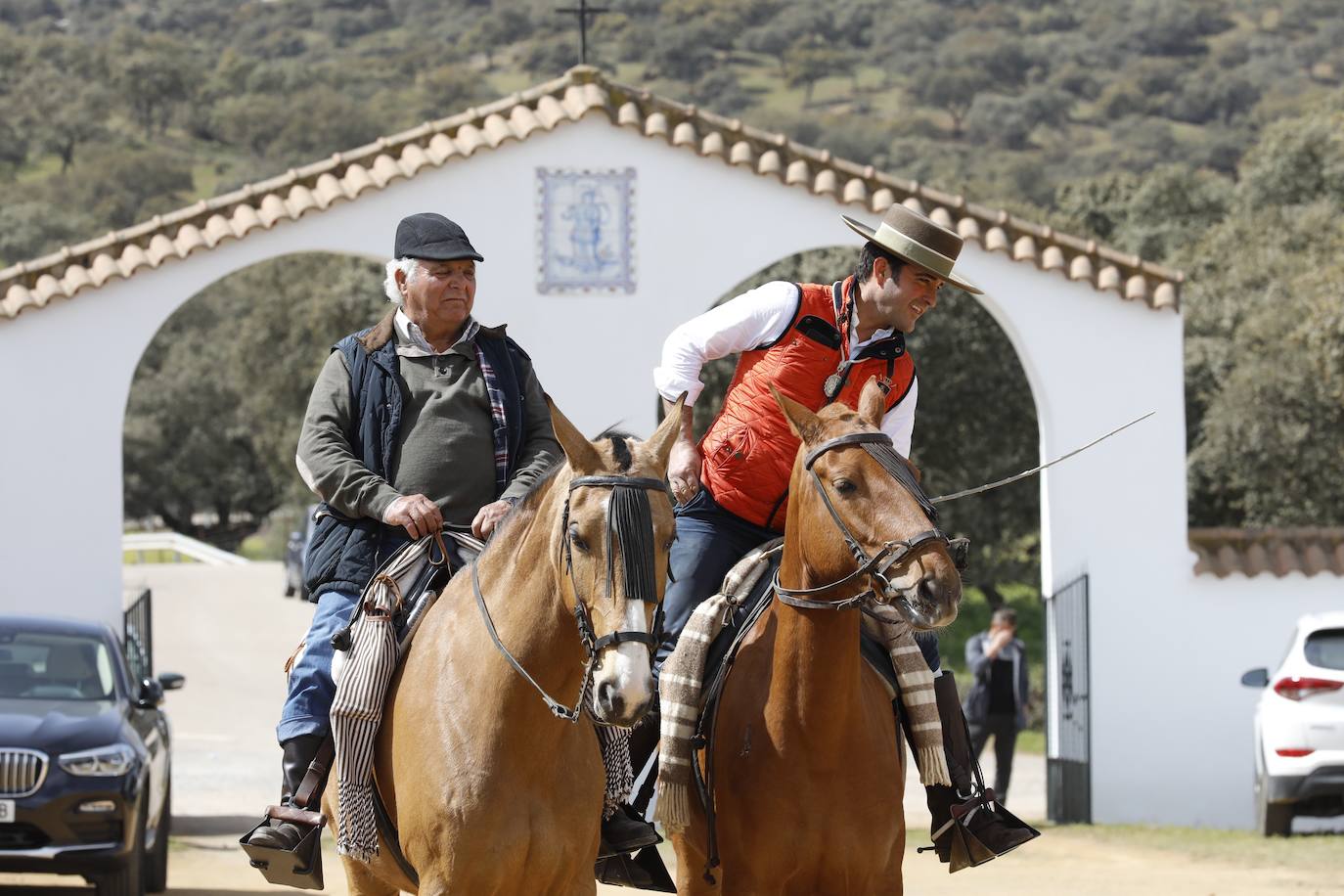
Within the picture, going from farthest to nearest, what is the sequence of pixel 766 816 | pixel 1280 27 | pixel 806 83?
pixel 806 83 → pixel 1280 27 → pixel 766 816

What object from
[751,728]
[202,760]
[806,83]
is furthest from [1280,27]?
[751,728]

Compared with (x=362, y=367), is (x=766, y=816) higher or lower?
lower

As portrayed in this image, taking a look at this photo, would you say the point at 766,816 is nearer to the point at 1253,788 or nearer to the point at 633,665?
the point at 633,665

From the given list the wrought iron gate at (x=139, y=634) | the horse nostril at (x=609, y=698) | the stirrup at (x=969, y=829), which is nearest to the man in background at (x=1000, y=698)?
the wrought iron gate at (x=139, y=634)

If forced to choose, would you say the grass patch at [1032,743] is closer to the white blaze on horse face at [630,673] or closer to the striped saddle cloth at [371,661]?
the striped saddle cloth at [371,661]

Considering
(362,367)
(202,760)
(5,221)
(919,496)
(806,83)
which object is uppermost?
(806,83)

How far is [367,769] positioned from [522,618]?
0.76 m

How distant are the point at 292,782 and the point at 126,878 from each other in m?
Result: 5.23

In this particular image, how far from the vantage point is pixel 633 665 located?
14.3ft

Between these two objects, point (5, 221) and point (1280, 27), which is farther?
point (1280, 27)

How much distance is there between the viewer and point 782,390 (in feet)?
20.7

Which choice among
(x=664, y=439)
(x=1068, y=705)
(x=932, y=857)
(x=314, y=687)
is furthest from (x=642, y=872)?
(x=1068, y=705)

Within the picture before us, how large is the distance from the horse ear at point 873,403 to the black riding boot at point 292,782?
→ 6.32 ft

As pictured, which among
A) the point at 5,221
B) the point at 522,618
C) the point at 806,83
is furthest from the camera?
the point at 806,83
